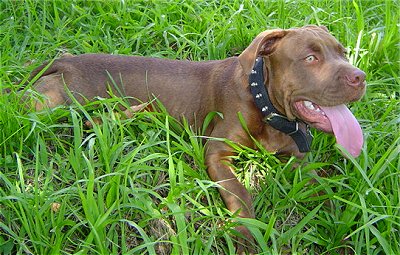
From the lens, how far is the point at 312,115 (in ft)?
11.6

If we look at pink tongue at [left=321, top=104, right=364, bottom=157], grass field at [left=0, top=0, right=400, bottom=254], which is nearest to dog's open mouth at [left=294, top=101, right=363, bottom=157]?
pink tongue at [left=321, top=104, right=364, bottom=157]

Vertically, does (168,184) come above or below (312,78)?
below

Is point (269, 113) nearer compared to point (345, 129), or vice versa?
point (345, 129)

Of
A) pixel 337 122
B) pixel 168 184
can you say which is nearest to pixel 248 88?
pixel 337 122

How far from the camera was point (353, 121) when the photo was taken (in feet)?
11.3

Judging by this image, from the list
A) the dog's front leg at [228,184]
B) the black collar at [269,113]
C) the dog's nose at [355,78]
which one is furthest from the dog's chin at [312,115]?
the dog's front leg at [228,184]

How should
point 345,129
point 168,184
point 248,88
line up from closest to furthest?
point 168,184
point 345,129
point 248,88

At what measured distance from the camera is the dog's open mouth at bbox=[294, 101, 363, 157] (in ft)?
11.1

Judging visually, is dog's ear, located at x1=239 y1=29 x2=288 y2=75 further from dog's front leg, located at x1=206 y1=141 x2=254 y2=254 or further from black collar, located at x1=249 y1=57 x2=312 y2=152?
dog's front leg, located at x1=206 y1=141 x2=254 y2=254

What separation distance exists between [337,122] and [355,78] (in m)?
0.26

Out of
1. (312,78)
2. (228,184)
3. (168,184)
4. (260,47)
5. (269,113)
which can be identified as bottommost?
(228,184)

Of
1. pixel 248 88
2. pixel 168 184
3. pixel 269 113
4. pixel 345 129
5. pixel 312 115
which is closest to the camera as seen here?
pixel 168 184

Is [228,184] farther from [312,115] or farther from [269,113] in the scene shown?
[312,115]

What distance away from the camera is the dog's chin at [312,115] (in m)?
3.48
